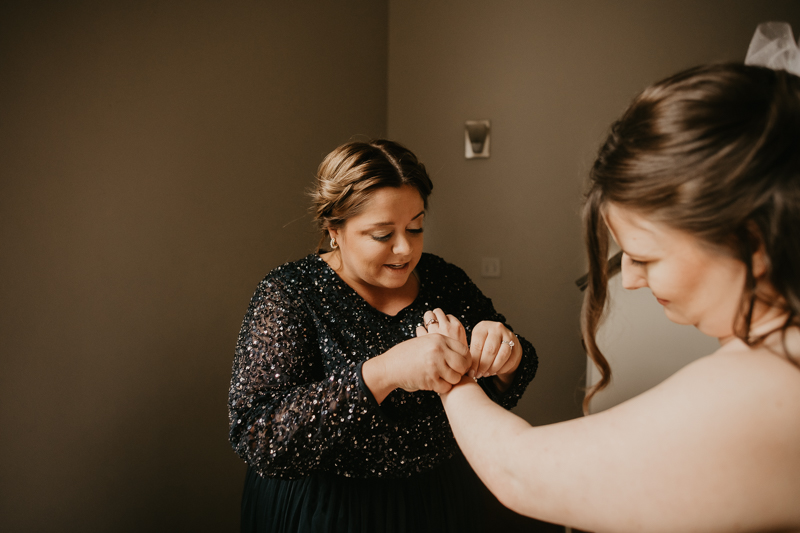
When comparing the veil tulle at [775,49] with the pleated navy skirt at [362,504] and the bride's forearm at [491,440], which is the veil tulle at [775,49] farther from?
the pleated navy skirt at [362,504]

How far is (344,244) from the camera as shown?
3.81ft

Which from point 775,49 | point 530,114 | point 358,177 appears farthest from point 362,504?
point 530,114

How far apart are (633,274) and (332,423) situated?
601mm

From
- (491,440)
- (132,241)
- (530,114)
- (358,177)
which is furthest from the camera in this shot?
(530,114)

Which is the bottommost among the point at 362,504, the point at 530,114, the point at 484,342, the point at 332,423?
the point at 362,504

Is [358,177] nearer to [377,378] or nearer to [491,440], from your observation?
[377,378]

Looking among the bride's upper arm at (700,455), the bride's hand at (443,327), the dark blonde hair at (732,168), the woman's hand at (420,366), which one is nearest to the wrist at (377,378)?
the woman's hand at (420,366)

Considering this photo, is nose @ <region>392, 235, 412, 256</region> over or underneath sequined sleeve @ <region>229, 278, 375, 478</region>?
over

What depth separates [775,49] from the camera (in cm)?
94

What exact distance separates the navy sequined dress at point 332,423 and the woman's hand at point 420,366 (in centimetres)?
3

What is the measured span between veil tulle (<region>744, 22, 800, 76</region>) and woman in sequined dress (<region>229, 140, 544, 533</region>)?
0.76 metres

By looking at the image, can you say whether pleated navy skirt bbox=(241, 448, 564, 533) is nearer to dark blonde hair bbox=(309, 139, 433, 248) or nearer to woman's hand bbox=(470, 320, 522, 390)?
woman's hand bbox=(470, 320, 522, 390)

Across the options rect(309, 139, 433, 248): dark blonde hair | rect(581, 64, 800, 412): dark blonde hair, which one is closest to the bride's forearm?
rect(581, 64, 800, 412): dark blonde hair

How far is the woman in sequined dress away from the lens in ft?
2.93
